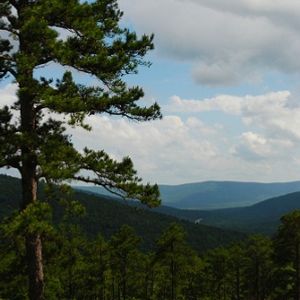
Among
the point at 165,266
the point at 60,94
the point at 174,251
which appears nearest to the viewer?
the point at 60,94

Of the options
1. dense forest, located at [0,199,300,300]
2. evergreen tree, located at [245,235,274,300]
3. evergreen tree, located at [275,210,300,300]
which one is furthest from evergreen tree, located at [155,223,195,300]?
evergreen tree, located at [275,210,300,300]

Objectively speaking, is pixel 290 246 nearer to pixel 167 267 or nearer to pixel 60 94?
pixel 167 267

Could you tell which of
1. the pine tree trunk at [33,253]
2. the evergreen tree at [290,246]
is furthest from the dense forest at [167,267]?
the pine tree trunk at [33,253]

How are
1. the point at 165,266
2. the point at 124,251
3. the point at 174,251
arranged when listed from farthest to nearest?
1. the point at 165,266
2. the point at 124,251
3. the point at 174,251

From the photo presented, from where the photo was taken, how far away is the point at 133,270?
6328 cm

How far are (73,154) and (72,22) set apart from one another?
165 inches

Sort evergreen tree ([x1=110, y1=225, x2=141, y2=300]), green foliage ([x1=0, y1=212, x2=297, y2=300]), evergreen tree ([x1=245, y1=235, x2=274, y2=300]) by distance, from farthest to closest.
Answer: evergreen tree ([x1=110, y1=225, x2=141, y2=300]) → evergreen tree ([x1=245, y1=235, x2=274, y2=300]) → green foliage ([x1=0, y1=212, x2=297, y2=300])

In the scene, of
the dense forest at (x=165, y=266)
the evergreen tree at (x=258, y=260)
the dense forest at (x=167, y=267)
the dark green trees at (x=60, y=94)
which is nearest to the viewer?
the dark green trees at (x=60, y=94)

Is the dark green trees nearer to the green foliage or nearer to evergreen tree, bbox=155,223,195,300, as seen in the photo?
the green foliage

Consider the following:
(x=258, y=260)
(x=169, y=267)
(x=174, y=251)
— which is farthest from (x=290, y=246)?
(x=169, y=267)

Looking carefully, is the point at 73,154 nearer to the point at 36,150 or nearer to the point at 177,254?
the point at 36,150

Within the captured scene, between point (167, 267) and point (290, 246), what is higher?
point (290, 246)

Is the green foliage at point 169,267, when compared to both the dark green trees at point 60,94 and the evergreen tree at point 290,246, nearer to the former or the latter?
the evergreen tree at point 290,246

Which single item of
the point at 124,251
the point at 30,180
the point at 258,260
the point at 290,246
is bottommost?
the point at 258,260
